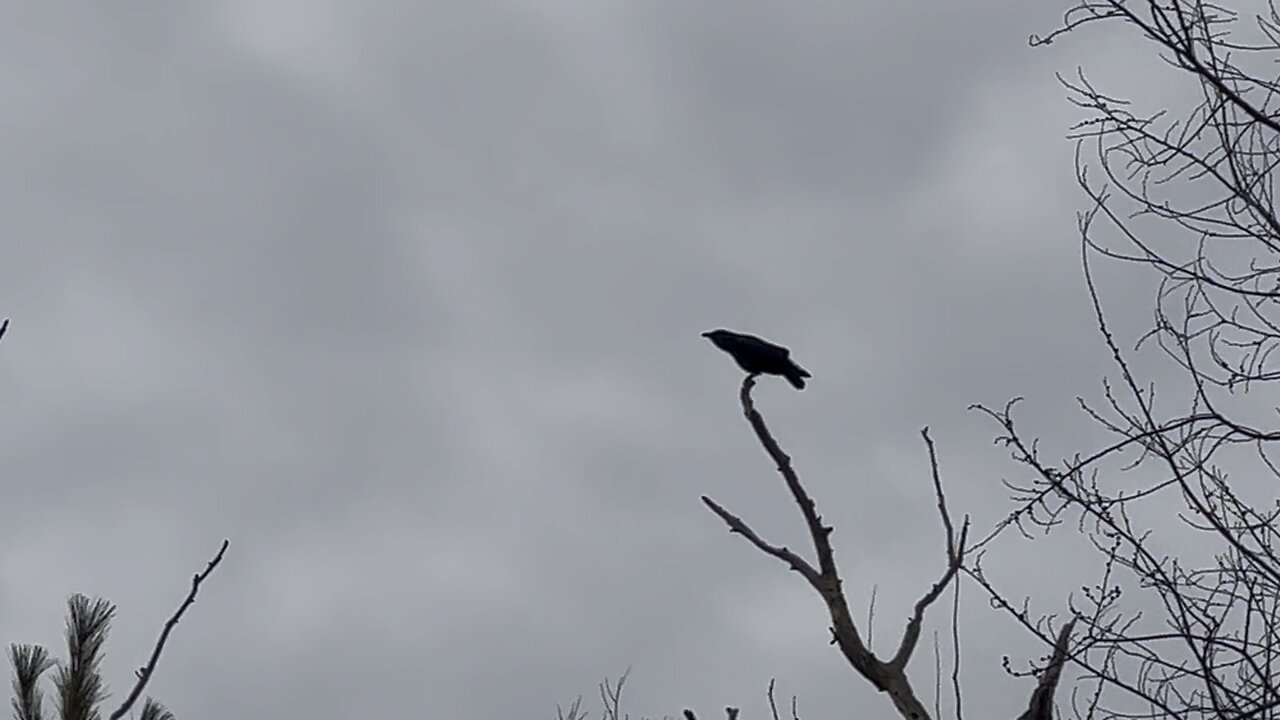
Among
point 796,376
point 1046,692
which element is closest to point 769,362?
point 796,376

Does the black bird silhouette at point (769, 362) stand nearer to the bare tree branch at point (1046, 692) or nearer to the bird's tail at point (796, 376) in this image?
the bird's tail at point (796, 376)

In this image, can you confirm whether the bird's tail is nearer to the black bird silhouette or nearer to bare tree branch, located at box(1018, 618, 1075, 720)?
the black bird silhouette

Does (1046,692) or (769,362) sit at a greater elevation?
(769,362)

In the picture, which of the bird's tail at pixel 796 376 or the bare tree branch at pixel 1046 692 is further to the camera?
the bird's tail at pixel 796 376

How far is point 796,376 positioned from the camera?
8.89m

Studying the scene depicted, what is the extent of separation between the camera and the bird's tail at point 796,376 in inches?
349

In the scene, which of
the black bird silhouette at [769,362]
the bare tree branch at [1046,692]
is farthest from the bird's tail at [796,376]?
the bare tree branch at [1046,692]

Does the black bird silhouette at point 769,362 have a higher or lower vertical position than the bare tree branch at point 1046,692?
higher

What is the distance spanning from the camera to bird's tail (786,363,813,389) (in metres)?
8.88

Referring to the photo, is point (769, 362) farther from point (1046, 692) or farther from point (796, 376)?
point (1046, 692)

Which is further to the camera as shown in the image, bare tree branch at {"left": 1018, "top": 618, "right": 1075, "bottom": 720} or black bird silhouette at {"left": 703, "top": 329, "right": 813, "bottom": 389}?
black bird silhouette at {"left": 703, "top": 329, "right": 813, "bottom": 389}

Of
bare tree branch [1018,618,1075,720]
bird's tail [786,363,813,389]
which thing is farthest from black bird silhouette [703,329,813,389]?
bare tree branch [1018,618,1075,720]

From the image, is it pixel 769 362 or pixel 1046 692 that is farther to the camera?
pixel 769 362

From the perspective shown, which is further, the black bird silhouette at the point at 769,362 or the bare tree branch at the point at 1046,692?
the black bird silhouette at the point at 769,362
